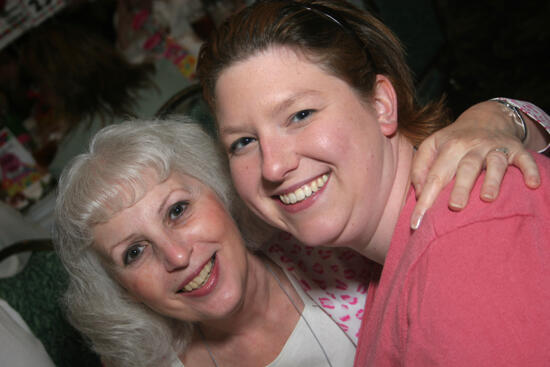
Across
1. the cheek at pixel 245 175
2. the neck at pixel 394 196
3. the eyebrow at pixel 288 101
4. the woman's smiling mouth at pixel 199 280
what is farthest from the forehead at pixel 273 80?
the woman's smiling mouth at pixel 199 280

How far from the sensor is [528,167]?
0.96m

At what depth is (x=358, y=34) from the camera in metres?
1.24

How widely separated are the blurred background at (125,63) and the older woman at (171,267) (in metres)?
1.60

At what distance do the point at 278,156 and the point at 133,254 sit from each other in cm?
66

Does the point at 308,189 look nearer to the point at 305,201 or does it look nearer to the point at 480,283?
the point at 305,201

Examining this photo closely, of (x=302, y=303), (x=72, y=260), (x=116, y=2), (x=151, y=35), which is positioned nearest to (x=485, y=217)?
(x=302, y=303)

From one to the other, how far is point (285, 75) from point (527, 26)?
127 inches

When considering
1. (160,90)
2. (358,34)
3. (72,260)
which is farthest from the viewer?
(160,90)

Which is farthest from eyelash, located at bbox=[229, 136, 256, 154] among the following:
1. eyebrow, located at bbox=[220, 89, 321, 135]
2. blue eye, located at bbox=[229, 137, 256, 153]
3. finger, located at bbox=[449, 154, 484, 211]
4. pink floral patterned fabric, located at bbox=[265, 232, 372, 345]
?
pink floral patterned fabric, located at bbox=[265, 232, 372, 345]

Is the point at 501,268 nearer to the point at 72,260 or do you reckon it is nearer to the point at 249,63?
the point at 249,63

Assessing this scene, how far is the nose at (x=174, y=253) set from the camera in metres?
1.32

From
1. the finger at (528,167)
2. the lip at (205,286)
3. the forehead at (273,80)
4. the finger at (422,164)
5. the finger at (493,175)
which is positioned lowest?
the lip at (205,286)

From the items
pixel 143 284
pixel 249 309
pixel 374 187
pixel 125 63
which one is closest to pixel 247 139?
pixel 374 187

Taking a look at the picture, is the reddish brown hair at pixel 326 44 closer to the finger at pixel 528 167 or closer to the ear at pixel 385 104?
the ear at pixel 385 104
